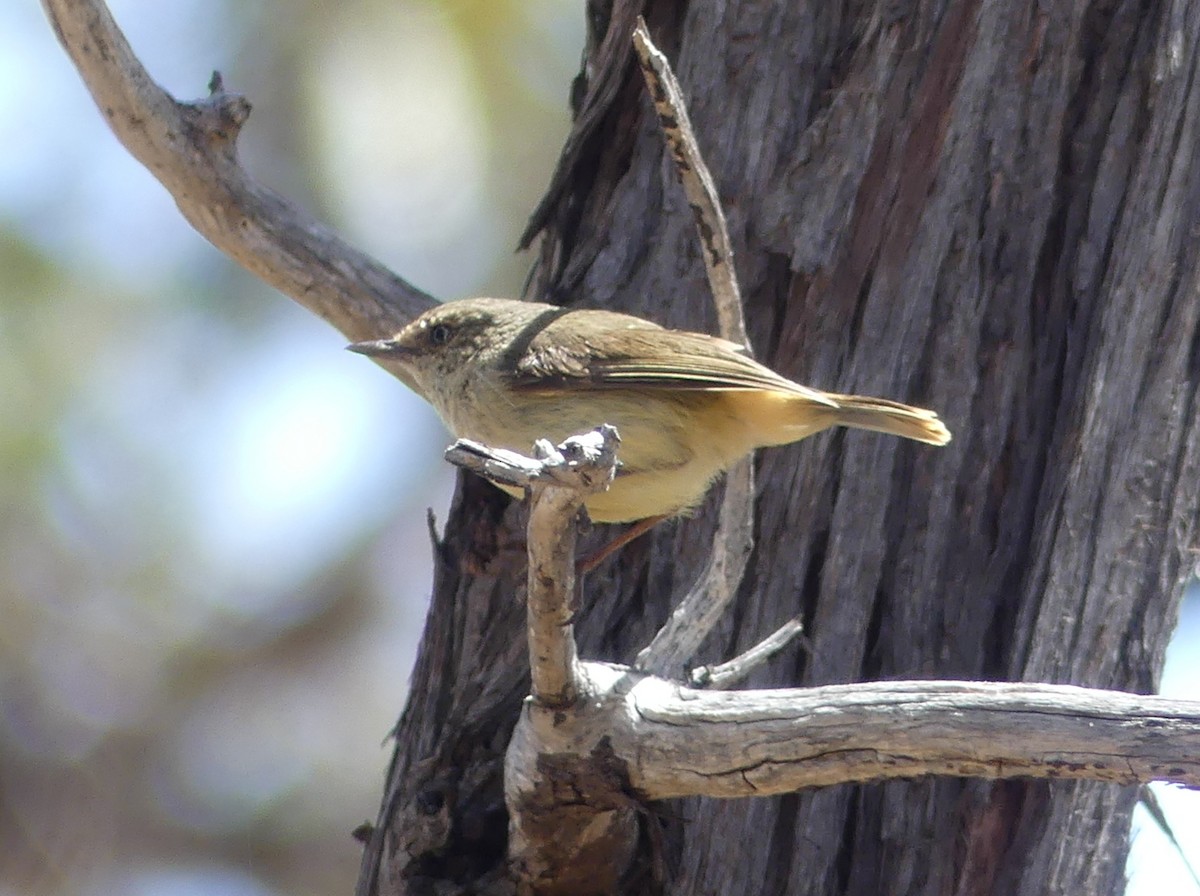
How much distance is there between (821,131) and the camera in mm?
3910

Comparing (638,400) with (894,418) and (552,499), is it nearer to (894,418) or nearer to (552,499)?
(894,418)

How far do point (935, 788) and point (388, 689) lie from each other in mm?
4255

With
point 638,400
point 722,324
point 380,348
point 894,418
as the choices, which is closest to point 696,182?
point 722,324

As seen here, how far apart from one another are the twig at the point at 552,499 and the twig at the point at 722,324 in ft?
1.35

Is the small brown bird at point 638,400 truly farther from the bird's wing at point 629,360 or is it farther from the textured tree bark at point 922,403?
the textured tree bark at point 922,403

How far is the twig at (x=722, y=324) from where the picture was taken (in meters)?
3.05

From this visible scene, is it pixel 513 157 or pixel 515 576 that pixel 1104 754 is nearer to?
pixel 515 576

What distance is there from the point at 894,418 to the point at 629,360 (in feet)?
Result: 2.58

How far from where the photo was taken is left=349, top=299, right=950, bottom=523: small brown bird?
12.2 ft

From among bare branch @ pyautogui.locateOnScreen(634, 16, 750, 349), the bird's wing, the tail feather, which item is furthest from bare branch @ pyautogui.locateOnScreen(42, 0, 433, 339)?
the tail feather

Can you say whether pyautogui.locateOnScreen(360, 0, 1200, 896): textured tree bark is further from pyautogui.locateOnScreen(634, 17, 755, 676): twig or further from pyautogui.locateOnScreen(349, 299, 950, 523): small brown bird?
pyautogui.locateOnScreen(634, 17, 755, 676): twig

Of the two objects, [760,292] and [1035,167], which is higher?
[1035,167]

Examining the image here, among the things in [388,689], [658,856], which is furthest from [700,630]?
[388,689]

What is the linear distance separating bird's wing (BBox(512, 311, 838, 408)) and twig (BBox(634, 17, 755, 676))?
0.27 meters
